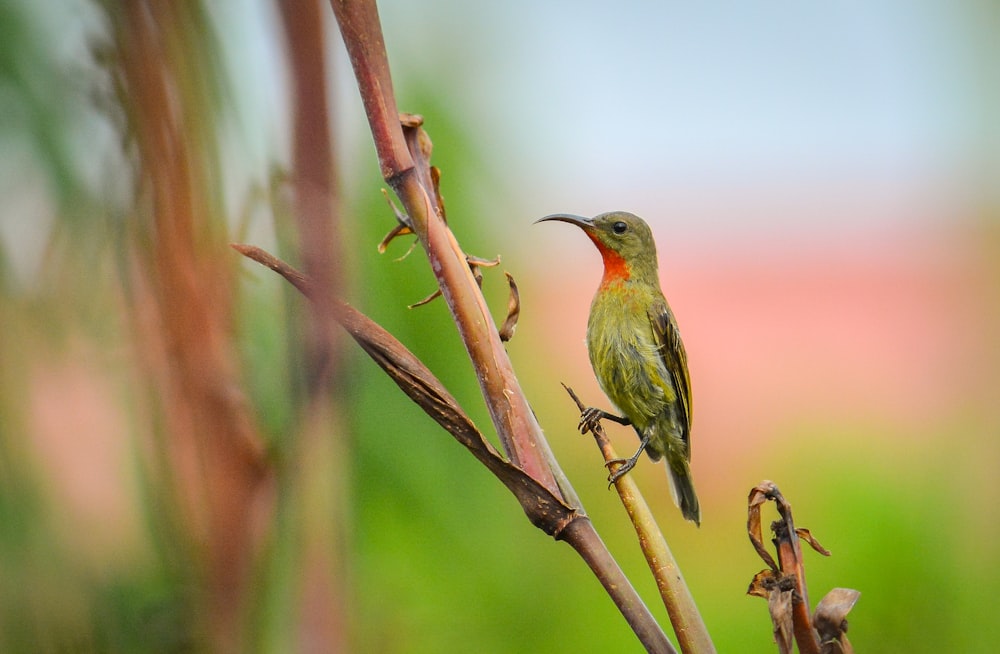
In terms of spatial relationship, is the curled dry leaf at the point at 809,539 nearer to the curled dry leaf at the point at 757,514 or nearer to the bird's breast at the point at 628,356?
the curled dry leaf at the point at 757,514

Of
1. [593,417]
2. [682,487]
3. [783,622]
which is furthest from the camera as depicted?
[682,487]

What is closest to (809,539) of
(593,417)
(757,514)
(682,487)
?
(757,514)

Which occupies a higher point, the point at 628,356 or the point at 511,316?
the point at 511,316

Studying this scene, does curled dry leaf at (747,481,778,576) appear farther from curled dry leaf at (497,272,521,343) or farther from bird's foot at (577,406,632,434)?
bird's foot at (577,406,632,434)

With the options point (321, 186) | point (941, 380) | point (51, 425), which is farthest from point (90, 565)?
point (941, 380)

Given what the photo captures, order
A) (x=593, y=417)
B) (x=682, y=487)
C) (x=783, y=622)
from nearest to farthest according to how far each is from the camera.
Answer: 1. (x=783, y=622)
2. (x=593, y=417)
3. (x=682, y=487)

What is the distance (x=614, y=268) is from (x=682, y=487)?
17cm

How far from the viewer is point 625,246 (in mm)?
671

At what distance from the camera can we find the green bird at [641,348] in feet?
2.04

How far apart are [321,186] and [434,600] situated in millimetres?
349

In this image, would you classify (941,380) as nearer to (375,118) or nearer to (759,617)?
(759,617)

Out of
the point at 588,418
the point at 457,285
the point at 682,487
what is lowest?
the point at 682,487

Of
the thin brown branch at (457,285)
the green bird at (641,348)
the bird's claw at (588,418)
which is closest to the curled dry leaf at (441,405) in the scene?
the thin brown branch at (457,285)

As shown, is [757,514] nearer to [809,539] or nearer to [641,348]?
[809,539]
